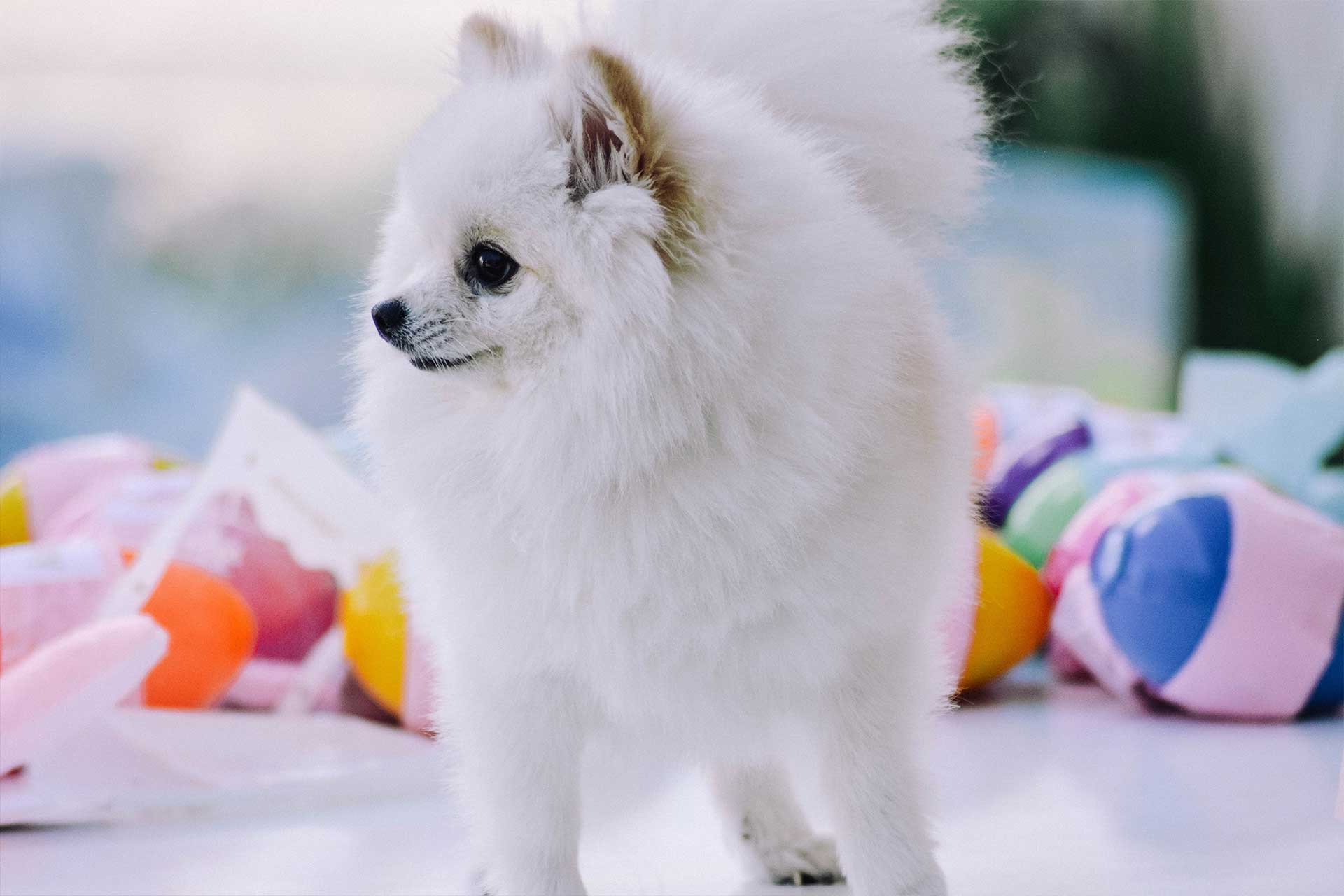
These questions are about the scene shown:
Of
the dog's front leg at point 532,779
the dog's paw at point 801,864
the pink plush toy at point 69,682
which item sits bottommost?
the dog's paw at point 801,864

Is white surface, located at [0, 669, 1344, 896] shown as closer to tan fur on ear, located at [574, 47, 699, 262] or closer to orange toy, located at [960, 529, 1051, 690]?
orange toy, located at [960, 529, 1051, 690]

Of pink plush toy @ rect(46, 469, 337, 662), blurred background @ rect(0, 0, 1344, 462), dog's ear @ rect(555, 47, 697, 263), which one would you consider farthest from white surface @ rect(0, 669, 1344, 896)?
blurred background @ rect(0, 0, 1344, 462)

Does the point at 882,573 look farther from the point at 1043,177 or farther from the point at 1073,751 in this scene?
the point at 1043,177

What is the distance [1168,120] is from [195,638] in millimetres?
4386

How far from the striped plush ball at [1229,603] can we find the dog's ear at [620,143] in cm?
149

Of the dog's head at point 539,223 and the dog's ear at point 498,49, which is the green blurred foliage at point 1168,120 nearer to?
the dog's ear at point 498,49

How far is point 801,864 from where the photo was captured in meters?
1.63

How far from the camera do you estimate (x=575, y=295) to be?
1255 mm

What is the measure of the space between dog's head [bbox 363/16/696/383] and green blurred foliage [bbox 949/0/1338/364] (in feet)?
13.1

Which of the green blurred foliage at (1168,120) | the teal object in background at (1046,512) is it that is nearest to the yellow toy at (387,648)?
the teal object in background at (1046,512)

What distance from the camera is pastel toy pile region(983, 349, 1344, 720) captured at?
2.29 metres

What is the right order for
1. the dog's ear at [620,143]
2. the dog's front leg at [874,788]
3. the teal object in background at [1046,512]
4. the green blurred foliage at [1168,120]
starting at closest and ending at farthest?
the dog's ear at [620,143], the dog's front leg at [874,788], the teal object in background at [1046,512], the green blurred foliage at [1168,120]

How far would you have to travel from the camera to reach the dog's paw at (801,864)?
5.35ft

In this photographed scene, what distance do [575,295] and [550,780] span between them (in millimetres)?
536
